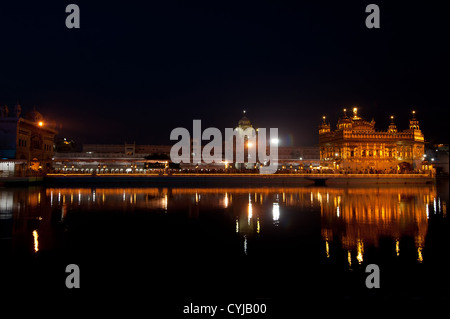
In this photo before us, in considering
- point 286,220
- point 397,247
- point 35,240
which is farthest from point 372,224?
point 35,240

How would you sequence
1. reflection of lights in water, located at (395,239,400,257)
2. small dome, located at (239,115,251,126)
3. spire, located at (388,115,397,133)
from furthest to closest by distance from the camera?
small dome, located at (239,115,251,126), spire, located at (388,115,397,133), reflection of lights in water, located at (395,239,400,257)

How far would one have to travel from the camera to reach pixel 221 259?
8406 mm

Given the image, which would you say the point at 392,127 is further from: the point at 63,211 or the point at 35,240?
the point at 35,240

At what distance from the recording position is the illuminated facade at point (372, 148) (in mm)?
49344

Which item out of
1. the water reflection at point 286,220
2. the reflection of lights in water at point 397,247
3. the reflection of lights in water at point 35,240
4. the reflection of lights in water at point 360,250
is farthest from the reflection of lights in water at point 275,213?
the reflection of lights in water at point 35,240

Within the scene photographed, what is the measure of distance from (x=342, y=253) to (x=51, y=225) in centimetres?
986

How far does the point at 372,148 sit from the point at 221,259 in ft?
154

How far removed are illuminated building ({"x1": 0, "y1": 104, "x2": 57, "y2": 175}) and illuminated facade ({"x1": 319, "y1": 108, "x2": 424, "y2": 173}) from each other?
129ft

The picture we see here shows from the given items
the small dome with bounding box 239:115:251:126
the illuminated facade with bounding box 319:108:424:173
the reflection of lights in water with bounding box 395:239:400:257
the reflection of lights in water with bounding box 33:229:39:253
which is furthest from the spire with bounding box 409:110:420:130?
the reflection of lights in water with bounding box 33:229:39:253

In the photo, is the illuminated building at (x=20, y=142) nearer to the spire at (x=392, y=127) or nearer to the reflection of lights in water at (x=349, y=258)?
the reflection of lights in water at (x=349, y=258)

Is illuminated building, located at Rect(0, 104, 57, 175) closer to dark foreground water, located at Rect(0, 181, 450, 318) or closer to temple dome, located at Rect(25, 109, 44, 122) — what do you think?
temple dome, located at Rect(25, 109, 44, 122)

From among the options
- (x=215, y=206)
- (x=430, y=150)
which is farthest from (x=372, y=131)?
(x=215, y=206)

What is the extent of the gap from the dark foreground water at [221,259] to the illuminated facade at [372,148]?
3599 cm

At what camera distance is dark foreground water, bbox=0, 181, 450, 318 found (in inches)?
251
